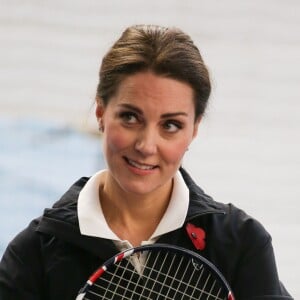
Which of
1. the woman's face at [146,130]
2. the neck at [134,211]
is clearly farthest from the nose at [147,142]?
the neck at [134,211]

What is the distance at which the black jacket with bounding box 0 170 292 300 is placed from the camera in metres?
1.34

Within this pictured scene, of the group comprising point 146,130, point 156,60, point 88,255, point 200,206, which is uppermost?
point 156,60

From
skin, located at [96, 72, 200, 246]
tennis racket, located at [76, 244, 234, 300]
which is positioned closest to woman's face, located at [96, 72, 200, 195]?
skin, located at [96, 72, 200, 246]

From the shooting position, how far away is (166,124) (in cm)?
132

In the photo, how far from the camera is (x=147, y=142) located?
1288 millimetres

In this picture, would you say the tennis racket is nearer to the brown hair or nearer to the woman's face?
the woman's face

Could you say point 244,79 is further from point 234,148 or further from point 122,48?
point 122,48

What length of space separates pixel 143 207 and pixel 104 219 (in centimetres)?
7

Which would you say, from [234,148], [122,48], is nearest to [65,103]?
[234,148]

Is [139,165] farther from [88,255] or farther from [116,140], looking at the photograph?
[88,255]

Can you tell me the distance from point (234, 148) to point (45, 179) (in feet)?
1.94

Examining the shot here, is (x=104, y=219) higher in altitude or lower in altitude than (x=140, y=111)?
lower

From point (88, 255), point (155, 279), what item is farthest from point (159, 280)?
point (88, 255)

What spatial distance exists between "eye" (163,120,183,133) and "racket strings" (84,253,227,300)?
19 cm
